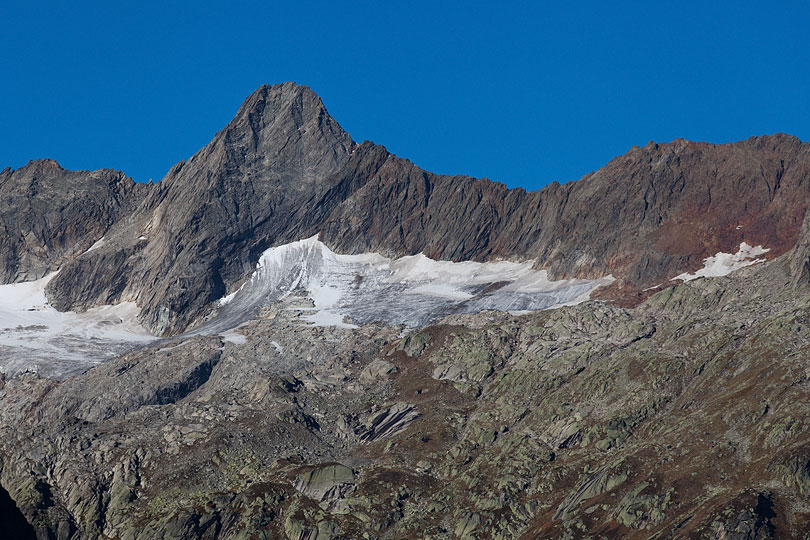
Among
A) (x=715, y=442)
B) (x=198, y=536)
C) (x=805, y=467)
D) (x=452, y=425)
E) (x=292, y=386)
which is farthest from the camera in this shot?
(x=292, y=386)

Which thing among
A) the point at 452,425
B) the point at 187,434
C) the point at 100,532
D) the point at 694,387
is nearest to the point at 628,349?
the point at 694,387

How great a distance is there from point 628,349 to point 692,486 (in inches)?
1885

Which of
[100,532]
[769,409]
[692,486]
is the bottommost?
[100,532]

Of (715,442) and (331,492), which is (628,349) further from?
(331,492)

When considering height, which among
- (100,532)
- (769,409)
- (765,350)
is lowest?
(100,532)

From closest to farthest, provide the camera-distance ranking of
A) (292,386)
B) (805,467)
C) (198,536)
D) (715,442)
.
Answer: (805,467) < (715,442) < (198,536) < (292,386)

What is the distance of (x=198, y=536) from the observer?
475 ft

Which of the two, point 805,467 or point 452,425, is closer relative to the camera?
point 805,467

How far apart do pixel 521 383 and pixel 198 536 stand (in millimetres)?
57684

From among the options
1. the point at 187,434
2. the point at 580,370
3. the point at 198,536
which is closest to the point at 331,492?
the point at 198,536

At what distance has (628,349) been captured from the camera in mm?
168500

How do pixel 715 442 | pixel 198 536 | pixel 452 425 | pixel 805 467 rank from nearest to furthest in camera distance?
pixel 805 467, pixel 715 442, pixel 198 536, pixel 452 425

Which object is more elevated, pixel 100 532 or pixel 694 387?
pixel 694 387

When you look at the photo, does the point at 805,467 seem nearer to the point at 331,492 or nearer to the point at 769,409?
the point at 769,409
